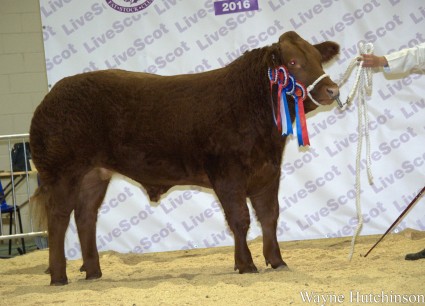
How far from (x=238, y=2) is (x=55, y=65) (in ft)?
5.44

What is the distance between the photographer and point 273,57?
351 cm

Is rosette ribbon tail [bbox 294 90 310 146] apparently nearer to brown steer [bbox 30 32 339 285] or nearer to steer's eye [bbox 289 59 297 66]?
brown steer [bbox 30 32 339 285]

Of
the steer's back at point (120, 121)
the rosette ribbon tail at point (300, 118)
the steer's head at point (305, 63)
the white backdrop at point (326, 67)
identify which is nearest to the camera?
the steer's head at point (305, 63)

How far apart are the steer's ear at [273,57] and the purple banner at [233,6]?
1529mm

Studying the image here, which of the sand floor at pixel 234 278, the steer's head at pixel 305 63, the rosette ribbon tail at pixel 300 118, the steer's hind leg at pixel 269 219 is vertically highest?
the steer's head at pixel 305 63

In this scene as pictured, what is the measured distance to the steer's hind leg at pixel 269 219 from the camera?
12.0 feet

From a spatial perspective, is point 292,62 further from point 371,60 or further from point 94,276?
point 94,276

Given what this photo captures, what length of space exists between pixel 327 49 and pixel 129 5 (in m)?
2.01

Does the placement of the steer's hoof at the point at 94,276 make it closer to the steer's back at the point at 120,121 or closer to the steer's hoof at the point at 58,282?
the steer's hoof at the point at 58,282

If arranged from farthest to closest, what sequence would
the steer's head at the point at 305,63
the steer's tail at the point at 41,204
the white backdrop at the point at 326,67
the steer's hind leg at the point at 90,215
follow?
the white backdrop at the point at 326,67 → the steer's hind leg at the point at 90,215 → the steer's tail at the point at 41,204 → the steer's head at the point at 305,63

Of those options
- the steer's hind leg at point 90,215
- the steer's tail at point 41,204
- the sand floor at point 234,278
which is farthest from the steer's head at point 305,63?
the steer's tail at point 41,204
